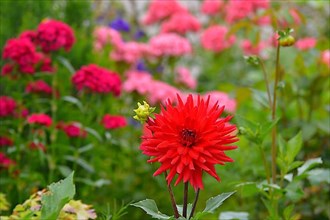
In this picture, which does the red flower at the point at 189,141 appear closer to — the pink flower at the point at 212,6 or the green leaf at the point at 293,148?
the green leaf at the point at 293,148

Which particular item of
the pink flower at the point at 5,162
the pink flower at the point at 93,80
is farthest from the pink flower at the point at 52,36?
the pink flower at the point at 5,162

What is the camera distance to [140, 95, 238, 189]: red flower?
1101 millimetres

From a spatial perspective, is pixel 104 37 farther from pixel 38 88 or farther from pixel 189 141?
pixel 189 141

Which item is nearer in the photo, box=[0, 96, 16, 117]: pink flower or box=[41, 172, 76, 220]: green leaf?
box=[41, 172, 76, 220]: green leaf

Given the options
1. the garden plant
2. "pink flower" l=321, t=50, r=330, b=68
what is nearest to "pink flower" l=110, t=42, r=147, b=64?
the garden plant

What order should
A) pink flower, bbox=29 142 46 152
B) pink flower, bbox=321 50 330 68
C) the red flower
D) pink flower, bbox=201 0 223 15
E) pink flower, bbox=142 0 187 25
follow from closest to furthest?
the red flower < pink flower, bbox=29 142 46 152 < pink flower, bbox=321 50 330 68 < pink flower, bbox=142 0 187 25 < pink flower, bbox=201 0 223 15

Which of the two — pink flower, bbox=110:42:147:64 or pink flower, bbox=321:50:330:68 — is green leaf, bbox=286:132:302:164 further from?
pink flower, bbox=110:42:147:64

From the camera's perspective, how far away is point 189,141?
3.64 ft

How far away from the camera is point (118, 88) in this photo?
213 centimetres

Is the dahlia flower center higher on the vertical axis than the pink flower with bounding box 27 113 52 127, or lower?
lower

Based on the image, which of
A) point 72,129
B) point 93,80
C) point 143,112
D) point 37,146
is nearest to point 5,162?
point 37,146

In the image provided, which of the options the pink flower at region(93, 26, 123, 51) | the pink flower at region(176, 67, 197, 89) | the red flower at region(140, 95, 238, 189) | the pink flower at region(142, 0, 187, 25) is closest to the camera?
the red flower at region(140, 95, 238, 189)

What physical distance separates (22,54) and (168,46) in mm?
1146

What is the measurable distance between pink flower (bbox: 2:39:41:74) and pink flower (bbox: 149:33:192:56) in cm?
108
